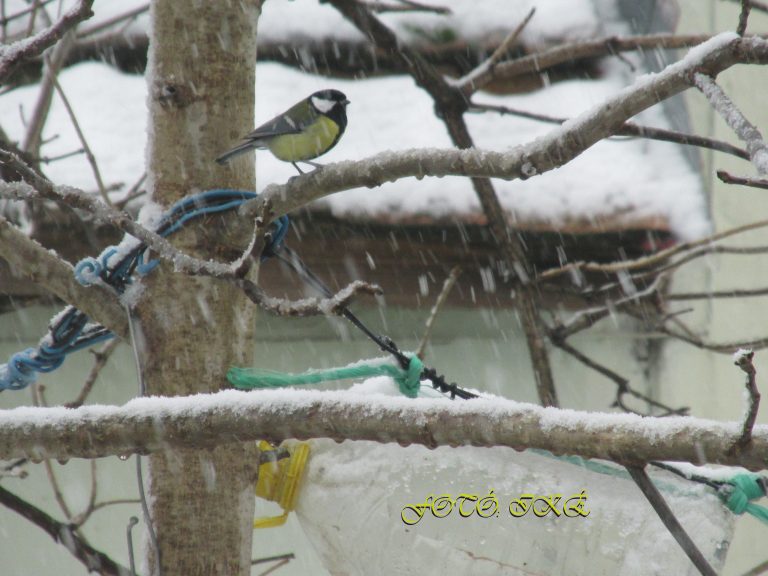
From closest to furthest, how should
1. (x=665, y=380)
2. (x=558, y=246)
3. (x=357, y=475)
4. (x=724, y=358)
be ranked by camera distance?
(x=357, y=475), (x=558, y=246), (x=665, y=380), (x=724, y=358)

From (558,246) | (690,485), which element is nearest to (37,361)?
(690,485)

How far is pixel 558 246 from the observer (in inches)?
123

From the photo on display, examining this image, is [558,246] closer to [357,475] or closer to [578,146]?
[357,475]

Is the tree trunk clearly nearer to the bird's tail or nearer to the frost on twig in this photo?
the bird's tail

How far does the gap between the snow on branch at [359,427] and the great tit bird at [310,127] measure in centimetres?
100

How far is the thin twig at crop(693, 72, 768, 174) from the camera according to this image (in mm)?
902

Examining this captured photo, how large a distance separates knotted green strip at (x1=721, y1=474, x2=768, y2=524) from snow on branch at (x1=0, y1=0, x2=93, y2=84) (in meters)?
1.19

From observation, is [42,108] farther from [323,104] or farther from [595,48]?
[595,48]

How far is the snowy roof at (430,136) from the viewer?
10.1 feet

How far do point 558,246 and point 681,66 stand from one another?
6.62 feet

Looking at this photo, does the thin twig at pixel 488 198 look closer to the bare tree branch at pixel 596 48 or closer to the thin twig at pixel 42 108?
the bare tree branch at pixel 596 48

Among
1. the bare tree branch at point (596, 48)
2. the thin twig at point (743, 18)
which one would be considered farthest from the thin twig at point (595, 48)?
the thin twig at point (743, 18)

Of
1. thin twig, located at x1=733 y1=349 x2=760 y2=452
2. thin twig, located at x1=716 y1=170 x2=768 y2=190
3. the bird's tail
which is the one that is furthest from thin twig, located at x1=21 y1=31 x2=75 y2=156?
thin twig, located at x1=733 y1=349 x2=760 y2=452

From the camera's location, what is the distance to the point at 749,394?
945 mm
